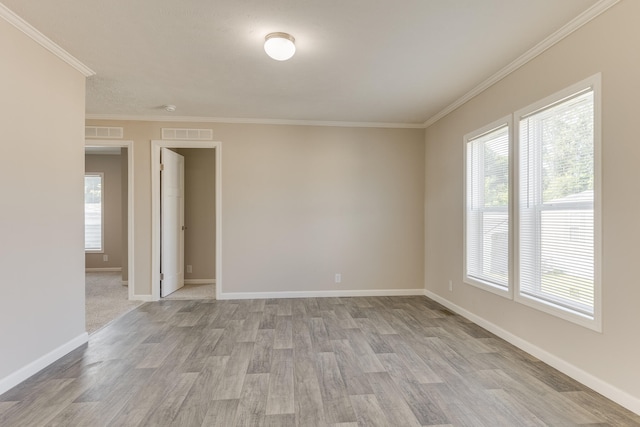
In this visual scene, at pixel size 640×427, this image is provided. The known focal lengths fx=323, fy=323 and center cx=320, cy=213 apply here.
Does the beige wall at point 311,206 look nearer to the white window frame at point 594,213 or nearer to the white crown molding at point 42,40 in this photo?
the white crown molding at point 42,40

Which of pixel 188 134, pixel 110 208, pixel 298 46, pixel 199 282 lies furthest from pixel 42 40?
pixel 110 208

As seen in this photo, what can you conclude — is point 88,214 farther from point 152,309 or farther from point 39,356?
point 39,356

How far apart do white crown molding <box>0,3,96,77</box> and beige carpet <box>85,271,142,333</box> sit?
2.62 metres

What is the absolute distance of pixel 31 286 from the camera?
Answer: 246cm

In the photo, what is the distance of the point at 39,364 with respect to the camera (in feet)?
8.20

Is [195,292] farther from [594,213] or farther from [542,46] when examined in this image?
[542,46]

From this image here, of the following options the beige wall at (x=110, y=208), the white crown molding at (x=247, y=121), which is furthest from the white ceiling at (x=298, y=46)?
the beige wall at (x=110, y=208)

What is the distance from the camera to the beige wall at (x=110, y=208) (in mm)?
7117

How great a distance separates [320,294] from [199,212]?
2676 mm

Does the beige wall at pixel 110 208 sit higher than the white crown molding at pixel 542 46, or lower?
lower

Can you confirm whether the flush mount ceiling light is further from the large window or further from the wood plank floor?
the wood plank floor

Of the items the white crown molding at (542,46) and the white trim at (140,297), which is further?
the white trim at (140,297)

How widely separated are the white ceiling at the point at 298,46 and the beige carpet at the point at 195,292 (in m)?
2.71

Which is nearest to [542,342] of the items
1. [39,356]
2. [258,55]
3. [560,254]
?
[560,254]
